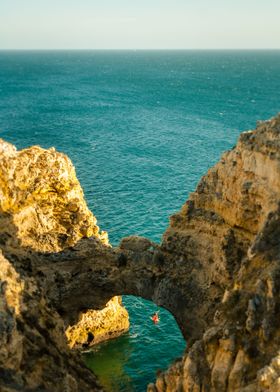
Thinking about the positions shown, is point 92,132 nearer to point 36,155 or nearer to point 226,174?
point 36,155

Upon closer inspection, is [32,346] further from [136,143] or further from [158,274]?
[136,143]

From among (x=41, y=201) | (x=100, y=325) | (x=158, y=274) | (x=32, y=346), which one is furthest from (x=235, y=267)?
(x=100, y=325)

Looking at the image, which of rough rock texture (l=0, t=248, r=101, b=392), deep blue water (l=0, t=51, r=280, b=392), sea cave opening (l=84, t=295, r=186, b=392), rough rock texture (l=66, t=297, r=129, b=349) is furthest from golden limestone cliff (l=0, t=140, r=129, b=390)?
rough rock texture (l=0, t=248, r=101, b=392)

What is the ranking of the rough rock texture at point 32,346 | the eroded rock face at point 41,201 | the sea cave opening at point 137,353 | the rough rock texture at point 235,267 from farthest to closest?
the sea cave opening at point 137,353, the eroded rock face at point 41,201, the rough rock texture at point 32,346, the rough rock texture at point 235,267

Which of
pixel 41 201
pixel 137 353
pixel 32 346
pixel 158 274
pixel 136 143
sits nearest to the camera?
pixel 32 346

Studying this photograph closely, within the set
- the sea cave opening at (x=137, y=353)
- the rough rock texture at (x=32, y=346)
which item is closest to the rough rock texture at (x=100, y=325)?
the sea cave opening at (x=137, y=353)

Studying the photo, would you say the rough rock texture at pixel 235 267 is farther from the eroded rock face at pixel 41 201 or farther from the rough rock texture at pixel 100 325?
the rough rock texture at pixel 100 325

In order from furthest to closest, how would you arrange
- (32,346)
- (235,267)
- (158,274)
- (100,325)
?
1. (100,325)
2. (158,274)
3. (235,267)
4. (32,346)
